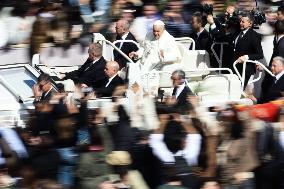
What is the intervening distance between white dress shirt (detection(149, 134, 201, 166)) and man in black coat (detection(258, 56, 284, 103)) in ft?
10.3

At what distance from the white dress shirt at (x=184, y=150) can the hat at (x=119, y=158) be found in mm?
368

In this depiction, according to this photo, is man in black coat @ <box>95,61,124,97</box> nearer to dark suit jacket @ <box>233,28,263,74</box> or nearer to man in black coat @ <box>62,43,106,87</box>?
man in black coat @ <box>62,43,106,87</box>

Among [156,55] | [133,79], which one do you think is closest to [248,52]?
[156,55]

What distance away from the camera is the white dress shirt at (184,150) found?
5660mm

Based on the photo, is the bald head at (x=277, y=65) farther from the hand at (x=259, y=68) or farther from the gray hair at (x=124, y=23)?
the gray hair at (x=124, y=23)

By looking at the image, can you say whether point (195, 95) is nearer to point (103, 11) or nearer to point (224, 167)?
point (224, 167)

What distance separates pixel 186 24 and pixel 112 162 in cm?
212

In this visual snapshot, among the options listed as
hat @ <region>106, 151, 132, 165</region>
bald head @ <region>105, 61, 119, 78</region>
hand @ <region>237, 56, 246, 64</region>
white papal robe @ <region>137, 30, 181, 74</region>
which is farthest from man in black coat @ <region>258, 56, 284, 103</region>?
hat @ <region>106, 151, 132, 165</region>

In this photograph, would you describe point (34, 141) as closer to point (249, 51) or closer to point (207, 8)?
point (207, 8)

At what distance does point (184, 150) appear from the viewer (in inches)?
227

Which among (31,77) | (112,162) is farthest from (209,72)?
(112,162)

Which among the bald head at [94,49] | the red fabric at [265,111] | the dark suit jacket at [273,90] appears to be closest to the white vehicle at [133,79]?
the dark suit jacket at [273,90]

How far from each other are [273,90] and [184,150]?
3.53 metres

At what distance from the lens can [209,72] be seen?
9867 millimetres
